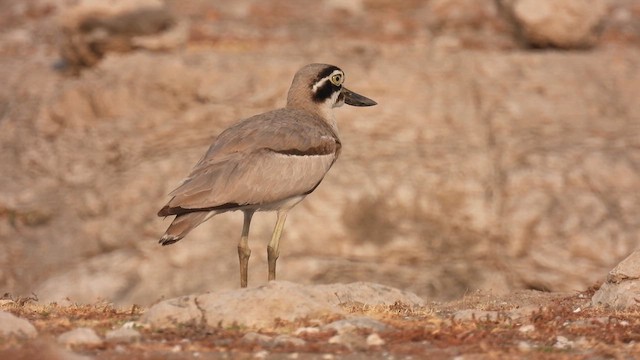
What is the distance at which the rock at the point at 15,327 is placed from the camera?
835 centimetres

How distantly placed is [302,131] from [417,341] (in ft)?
13.1

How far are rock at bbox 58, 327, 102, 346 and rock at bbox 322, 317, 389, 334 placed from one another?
5.64ft

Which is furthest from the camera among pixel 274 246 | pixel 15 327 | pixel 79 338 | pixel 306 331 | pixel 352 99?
pixel 352 99

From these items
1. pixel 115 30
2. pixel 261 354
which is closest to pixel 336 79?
pixel 261 354

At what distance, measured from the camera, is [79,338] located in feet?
27.1

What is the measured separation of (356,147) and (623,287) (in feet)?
33.0

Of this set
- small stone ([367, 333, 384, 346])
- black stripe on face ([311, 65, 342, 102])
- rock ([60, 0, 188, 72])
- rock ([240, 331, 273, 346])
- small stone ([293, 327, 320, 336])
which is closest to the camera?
rock ([240, 331, 273, 346])

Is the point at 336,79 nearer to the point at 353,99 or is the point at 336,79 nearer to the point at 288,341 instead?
the point at 353,99

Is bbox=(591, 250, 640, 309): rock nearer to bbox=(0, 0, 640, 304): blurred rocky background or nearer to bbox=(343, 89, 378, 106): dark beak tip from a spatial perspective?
bbox=(343, 89, 378, 106): dark beak tip

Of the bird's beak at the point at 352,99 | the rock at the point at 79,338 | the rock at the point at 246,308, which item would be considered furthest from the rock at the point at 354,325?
the bird's beak at the point at 352,99

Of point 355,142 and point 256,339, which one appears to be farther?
point 355,142

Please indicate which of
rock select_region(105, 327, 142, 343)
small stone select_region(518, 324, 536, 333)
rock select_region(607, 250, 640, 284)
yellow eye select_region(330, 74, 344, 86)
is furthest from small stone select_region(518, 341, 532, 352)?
yellow eye select_region(330, 74, 344, 86)

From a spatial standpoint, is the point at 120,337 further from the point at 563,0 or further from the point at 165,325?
the point at 563,0

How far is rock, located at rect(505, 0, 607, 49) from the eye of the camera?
23.3m
